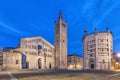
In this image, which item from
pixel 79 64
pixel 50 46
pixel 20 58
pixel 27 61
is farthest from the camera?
pixel 79 64

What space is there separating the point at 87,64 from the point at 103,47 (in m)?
11.1

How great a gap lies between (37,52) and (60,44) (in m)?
13.0

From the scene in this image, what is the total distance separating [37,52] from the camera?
83250mm

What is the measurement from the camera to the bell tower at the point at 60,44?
3519 inches

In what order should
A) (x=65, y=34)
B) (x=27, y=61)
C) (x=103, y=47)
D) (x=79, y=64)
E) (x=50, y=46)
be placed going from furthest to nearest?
(x=79, y=64) → (x=65, y=34) → (x=50, y=46) → (x=103, y=47) → (x=27, y=61)

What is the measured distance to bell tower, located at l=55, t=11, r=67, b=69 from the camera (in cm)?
8938

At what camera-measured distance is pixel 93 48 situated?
280 ft

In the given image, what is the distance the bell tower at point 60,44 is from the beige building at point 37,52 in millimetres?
2780

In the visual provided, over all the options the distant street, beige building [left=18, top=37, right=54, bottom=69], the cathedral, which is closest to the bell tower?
the cathedral

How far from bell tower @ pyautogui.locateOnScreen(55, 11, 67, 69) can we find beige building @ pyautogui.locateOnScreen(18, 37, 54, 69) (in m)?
2.78

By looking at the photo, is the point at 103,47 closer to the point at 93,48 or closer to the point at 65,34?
the point at 93,48

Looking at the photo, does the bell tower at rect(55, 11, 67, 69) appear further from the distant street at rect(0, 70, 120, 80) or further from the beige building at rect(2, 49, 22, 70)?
the distant street at rect(0, 70, 120, 80)

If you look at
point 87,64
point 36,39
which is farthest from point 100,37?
point 36,39

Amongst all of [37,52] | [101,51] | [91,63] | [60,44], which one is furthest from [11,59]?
[101,51]
